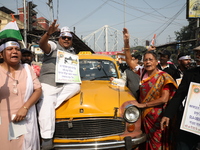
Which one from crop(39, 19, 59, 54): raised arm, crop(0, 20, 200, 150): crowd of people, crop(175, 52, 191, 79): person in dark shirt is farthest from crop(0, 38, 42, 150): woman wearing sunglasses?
crop(175, 52, 191, 79): person in dark shirt

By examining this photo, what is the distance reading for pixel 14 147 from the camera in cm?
239

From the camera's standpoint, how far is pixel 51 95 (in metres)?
3.00

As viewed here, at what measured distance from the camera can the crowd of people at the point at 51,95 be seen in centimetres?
237

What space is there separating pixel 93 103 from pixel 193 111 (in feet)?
4.41

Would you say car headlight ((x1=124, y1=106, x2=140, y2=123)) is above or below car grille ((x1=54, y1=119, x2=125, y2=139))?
above

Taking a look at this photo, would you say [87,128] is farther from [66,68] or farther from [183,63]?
[183,63]

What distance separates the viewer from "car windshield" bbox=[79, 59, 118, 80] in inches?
169

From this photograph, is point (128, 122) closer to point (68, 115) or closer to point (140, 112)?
point (140, 112)

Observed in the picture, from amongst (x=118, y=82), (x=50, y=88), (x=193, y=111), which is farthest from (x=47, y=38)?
(x=193, y=111)

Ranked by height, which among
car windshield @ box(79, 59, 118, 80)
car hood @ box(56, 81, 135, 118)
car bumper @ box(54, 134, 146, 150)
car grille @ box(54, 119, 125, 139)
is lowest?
car bumper @ box(54, 134, 146, 150)

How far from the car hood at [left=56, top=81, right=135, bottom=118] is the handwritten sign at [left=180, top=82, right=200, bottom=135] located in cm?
99

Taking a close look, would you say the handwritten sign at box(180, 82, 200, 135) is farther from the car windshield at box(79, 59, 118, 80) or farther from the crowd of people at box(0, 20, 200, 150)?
the car windshield at box(79, 59, 118, 80)

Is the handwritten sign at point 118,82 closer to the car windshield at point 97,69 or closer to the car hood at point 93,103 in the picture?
the car windshield at point 97,69

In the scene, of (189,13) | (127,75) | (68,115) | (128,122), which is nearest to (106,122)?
(128,122)
